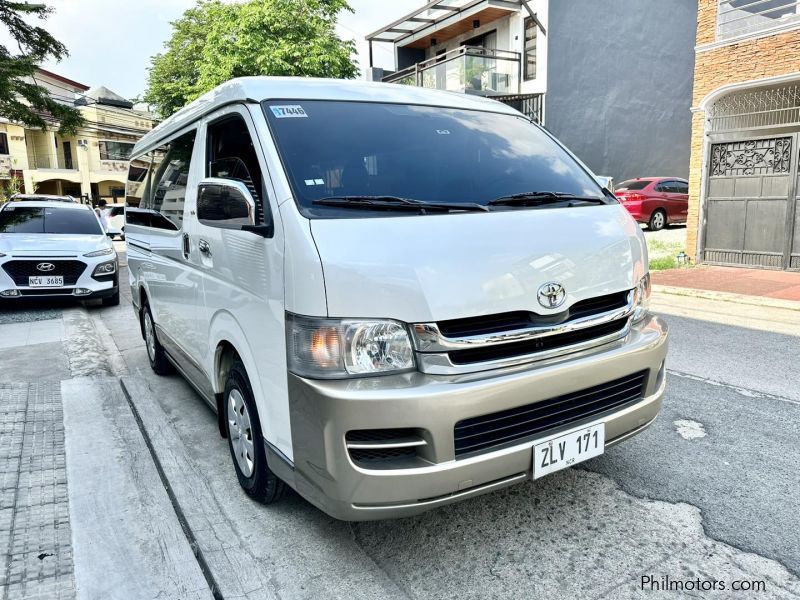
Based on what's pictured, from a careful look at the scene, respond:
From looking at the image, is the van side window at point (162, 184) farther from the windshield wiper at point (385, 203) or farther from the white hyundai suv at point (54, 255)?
the white hyundai suv at point (54, 255)

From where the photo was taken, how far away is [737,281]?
9.81 meters

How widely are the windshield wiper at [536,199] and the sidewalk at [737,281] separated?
6611mm

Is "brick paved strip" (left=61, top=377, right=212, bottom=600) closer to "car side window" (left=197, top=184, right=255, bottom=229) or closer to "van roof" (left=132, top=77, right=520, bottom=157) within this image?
"car side window" (left=197, top=184, right=255, bottom=229)

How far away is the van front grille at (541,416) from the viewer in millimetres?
2295

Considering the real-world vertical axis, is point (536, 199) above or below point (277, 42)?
below

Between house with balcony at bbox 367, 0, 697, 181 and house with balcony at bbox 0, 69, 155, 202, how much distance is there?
29888 millimetres

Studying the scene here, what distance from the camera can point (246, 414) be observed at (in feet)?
9.80

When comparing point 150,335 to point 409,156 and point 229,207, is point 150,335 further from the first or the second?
point 409,156

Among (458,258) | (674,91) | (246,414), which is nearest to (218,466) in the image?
(246,414)

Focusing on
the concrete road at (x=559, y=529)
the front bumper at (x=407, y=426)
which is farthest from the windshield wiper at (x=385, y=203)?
the concrete road at (x=559, y=529)

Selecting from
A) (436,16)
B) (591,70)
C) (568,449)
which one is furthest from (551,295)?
(436,16)

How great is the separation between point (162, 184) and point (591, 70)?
62.4 feet

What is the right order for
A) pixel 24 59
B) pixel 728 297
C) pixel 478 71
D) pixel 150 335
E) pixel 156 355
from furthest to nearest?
pixel 478 71 < pixel 24 59 < pixel 728 297 < pixel 150 335 < pixel 156 355

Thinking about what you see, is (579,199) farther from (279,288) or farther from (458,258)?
(279,288)
